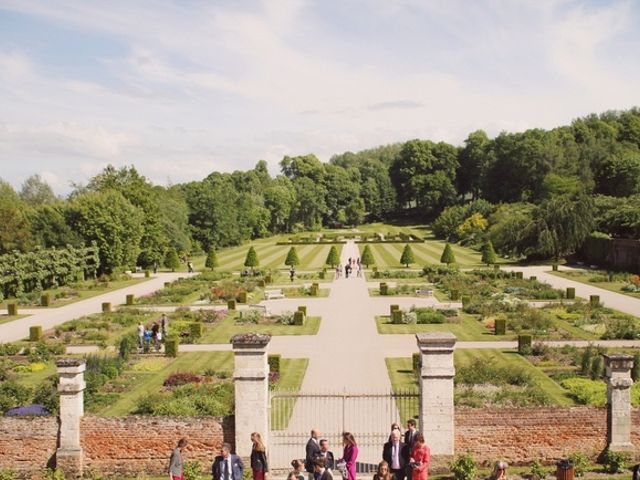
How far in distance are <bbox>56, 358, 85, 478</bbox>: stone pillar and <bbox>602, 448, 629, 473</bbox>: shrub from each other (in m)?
10.7

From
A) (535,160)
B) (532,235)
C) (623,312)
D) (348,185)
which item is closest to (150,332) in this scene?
(623,312)

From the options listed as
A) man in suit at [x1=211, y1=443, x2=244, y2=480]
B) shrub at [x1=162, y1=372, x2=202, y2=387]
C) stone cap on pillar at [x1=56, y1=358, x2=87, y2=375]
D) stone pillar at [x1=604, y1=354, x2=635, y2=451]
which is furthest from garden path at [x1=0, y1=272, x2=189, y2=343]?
stone pillar at [x1=604, y1=354, x2=635, y2=451]

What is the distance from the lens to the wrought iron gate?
15.2 m

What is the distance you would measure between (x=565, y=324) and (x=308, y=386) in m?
16.3

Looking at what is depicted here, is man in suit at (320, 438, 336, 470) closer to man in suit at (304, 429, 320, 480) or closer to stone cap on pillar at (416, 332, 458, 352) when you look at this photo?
man in suit at (304, 429, 320, 480)

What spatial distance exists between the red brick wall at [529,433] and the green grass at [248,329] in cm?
1740

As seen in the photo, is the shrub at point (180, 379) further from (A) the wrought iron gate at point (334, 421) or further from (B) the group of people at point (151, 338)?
(B) the group of people at point (151, 338)

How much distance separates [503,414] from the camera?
14500 mm

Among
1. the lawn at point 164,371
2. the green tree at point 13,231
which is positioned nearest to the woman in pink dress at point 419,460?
the lawn at point 164,371

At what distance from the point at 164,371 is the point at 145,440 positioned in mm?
10802

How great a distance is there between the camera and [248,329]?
3328 cm

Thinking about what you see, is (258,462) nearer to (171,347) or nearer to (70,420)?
(70,420)

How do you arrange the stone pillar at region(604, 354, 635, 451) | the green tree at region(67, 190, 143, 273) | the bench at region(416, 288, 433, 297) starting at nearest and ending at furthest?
the stone pillar at region(604, 354, 635, 451), the bench at region(416, 288, 433, 297), the green tree at region(67, 190, 143, 273)

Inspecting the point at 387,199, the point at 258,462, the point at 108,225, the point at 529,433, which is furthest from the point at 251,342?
the point at 387,199
